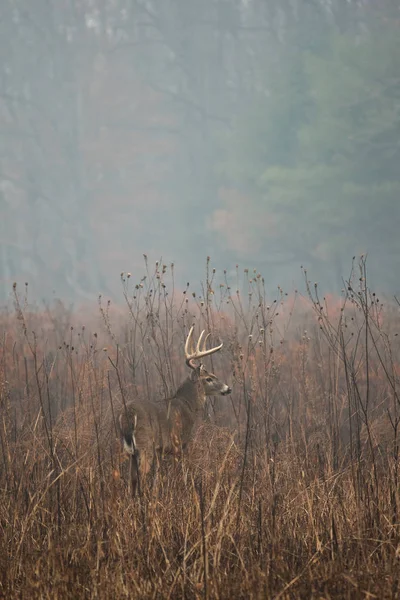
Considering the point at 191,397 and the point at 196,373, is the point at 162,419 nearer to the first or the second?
the point at 191,397

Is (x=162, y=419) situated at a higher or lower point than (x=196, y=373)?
lower

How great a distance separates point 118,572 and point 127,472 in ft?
10.9

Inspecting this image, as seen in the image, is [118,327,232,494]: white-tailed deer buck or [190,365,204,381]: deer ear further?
[190,365,204,381]: deer ear

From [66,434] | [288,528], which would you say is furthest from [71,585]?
[66,434]

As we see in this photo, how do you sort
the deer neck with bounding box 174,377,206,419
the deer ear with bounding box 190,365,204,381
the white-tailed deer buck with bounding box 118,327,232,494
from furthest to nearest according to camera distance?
the deer ear with bounding box 190,365,204,381 → the deer neck with bounding box 174,377,206,419 → the white-tailed deer buck with bounding box 118,327,232,494

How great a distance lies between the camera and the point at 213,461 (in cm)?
561

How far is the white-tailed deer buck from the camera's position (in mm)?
6266

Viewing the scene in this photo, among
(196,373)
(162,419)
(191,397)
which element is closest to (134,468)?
(162,419)

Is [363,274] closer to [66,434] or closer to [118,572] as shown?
[118,572]

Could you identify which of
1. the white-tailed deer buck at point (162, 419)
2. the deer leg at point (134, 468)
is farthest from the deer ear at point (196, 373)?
the deer leg at point (134, 468)

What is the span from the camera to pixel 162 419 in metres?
6.60

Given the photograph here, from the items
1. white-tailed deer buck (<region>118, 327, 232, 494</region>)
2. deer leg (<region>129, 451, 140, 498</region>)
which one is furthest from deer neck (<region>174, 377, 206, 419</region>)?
deer leg (<region>129, 451, 140, 498</region>)

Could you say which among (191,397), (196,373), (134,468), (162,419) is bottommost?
(134,468)

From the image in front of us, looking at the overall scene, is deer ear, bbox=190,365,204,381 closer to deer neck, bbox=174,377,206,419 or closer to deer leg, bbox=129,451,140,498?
deer neck, bbox=174,377,206,419
